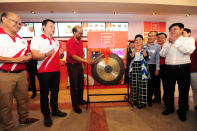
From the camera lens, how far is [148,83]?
2652 mm

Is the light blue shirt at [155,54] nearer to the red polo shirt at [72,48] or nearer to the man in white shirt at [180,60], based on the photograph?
the man in white shirt at [180,60]

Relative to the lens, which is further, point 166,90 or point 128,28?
point 128,28

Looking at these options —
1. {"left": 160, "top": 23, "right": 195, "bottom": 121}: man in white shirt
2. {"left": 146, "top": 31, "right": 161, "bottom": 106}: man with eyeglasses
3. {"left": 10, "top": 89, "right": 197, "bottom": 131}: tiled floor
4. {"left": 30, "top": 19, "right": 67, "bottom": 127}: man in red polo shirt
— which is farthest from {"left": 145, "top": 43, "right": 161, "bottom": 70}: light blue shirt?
{"left": 30, "top": 19, "right": 67, "bottom": 127}: man in red polo shirt

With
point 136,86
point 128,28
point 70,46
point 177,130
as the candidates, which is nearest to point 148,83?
point 136,86

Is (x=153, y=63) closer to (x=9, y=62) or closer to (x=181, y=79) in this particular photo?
(x=181, y=79)

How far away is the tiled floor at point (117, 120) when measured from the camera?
1881 mm

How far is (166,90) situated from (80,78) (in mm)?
1822

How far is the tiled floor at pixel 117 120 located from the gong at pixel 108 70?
2.26 ft

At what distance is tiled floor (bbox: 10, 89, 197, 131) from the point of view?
74.0 inches

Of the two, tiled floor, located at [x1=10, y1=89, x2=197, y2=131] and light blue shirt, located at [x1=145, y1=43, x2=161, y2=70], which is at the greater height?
light blue shirt, located at [x1=145, y1=43, x2=161, y2=70]

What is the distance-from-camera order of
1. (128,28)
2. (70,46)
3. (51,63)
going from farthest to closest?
(128,28)
(70,46)
(51,63)

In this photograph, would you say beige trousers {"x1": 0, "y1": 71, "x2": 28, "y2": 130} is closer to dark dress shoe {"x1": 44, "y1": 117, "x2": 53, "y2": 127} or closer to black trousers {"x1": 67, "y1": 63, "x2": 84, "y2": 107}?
dark dress shoe {"x1": 44, "y1": 117, "x2": 53, "y2": 127}

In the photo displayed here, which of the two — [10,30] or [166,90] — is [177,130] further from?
[10,30]

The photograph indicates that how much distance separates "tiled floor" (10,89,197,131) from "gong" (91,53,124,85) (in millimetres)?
689
